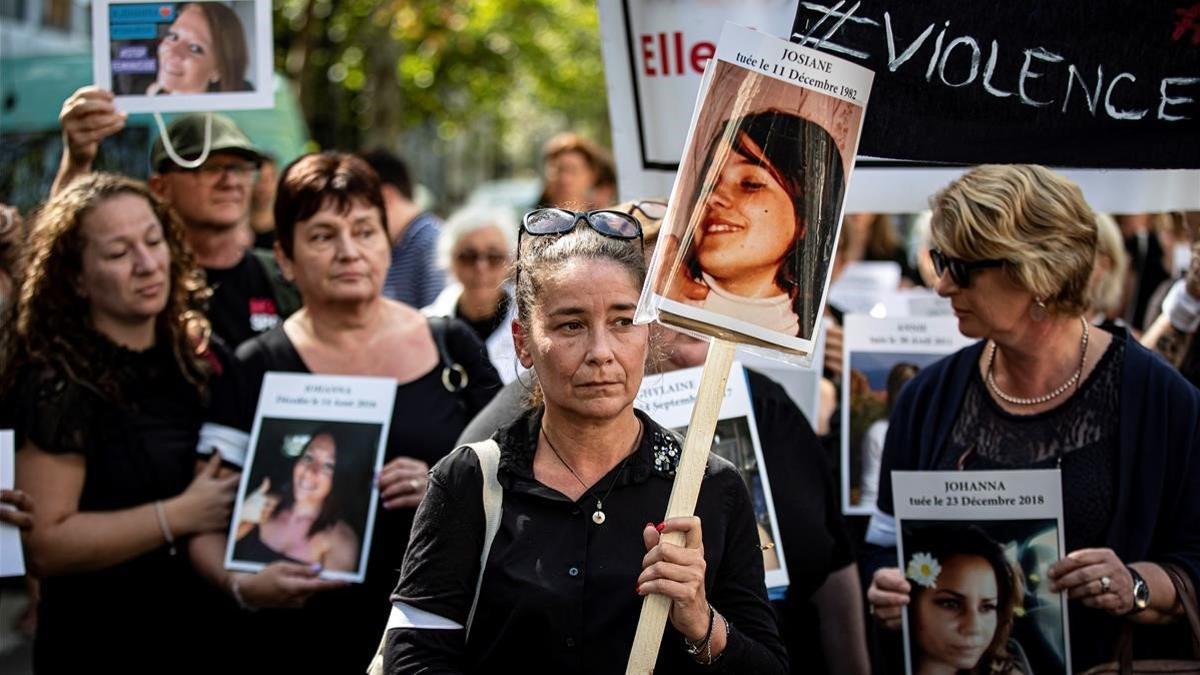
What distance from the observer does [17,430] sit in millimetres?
4094

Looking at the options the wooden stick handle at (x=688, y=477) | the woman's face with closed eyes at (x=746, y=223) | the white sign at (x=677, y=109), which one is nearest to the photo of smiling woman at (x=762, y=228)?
the woman's face with closed eyes at (x=746, y=223)

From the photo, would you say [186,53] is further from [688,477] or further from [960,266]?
[688,477]

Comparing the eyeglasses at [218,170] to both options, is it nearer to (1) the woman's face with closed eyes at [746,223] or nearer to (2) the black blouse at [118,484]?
(2) the black blouse at [118,484]

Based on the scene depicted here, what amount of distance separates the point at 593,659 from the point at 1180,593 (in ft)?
4.95

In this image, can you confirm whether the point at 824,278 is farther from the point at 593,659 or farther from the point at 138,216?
the point at 138,216

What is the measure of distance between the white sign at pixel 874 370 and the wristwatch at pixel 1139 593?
1.38 meters

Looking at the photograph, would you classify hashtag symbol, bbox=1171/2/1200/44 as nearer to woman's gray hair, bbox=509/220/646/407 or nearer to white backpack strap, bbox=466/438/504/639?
woman's gray hair, bbox=509/220/646/407

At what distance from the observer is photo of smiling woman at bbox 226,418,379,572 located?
4066 mm

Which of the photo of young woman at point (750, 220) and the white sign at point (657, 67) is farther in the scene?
the white sign at point (657, 67)

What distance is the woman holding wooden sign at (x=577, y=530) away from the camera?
278 cm

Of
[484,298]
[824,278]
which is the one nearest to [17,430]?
[824,278]

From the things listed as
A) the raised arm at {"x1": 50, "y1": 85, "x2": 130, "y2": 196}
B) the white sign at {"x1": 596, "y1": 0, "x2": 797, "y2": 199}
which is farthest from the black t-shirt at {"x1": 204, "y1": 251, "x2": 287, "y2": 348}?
the white sign at {"x1": 596, "y1": 0, "x2": 797, "y2": 199}

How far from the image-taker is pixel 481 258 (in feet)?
22.6

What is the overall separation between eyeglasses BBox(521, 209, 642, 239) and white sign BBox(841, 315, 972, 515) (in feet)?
6.46
